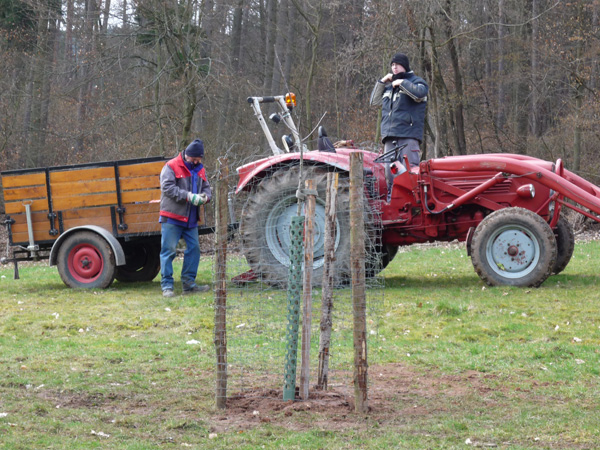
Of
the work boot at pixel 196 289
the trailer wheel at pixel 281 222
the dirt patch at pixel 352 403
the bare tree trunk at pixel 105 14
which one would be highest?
the bare tree trunk at pixel 105 14

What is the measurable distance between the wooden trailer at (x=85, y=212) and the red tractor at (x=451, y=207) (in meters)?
1.46

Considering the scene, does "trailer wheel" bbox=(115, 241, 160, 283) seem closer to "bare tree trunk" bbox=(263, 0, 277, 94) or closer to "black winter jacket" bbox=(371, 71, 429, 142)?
"black winter jacket" bbox=(371, 71, 429, 142)

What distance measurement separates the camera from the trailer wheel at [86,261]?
1101 centimetres

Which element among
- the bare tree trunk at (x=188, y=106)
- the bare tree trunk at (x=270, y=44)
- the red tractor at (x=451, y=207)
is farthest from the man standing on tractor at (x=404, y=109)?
the bare tree trunk at (x=270, y=44)

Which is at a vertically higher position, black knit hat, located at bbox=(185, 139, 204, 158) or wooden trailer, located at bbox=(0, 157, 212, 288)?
black knit hat, located at bbox=(185, 139, 204, 158)

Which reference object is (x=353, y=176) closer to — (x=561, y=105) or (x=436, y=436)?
(x=436, y=436)

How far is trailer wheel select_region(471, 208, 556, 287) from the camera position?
30.5 feet

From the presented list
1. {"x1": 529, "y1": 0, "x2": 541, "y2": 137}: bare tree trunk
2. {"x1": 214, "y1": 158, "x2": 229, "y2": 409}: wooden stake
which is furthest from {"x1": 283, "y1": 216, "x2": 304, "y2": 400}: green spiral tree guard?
{"x1": 529, "y1": 0, "x2": 541, "y2": 137}: bare tree trunk

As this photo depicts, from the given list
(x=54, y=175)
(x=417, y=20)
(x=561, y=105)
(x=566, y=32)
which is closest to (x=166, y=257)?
(x=54, y=175)

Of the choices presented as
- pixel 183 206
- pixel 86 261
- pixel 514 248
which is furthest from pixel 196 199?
pixel 514 248

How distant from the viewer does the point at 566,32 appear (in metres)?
23.8

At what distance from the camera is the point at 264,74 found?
30.8 m

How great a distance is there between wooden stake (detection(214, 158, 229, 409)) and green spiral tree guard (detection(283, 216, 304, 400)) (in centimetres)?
44

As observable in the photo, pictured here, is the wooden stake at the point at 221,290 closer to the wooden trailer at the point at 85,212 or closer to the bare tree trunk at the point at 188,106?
the wooden trailer at the point at 85,212
